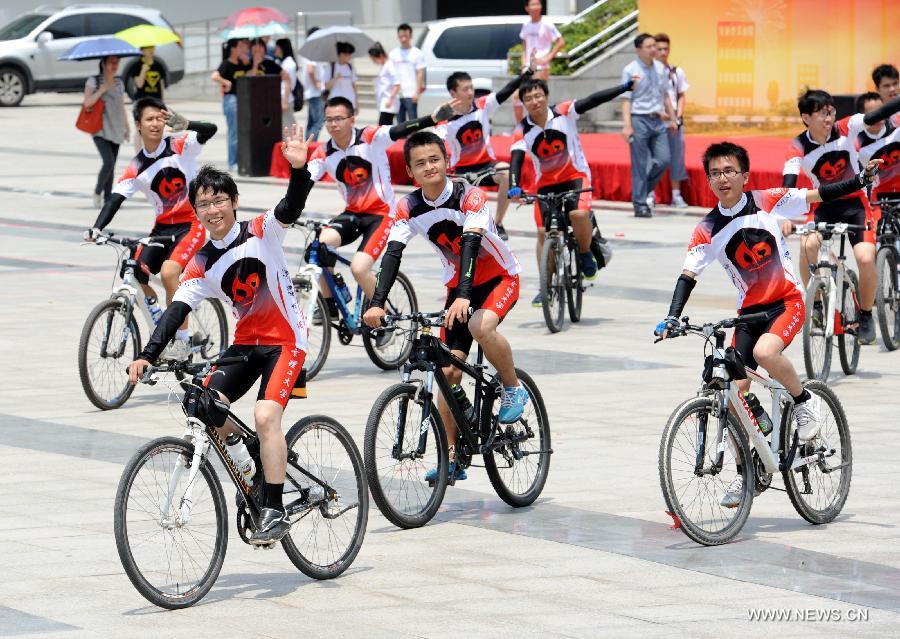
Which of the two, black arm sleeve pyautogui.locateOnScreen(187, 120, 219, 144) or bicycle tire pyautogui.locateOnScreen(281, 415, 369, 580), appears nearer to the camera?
bicycle tire pyautogui.locateOnScreen(281, 415, 369, 580)

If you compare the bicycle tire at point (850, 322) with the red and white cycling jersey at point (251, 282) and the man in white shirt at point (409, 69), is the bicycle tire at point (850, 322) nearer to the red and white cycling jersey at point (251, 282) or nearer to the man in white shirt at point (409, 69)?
the red and white cycling jersey at point (251, 282)

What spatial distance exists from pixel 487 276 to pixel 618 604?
7.94 feet

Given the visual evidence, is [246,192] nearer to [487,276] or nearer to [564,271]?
[564,271]

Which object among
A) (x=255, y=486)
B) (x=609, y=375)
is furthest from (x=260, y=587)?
(x=609, y=375)

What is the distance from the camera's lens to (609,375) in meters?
12.8

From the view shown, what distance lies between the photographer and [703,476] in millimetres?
8031

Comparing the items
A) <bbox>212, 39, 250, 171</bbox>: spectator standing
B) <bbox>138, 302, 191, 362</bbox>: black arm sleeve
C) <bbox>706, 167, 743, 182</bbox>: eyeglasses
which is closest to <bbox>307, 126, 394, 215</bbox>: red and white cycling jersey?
<bbox>706, 167, 743, 182</bbox>: eyeglasses

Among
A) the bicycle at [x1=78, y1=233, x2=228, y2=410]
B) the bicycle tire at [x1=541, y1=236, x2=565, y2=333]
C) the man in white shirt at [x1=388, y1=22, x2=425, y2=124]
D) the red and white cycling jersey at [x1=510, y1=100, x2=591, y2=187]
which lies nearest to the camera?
the bicycle at [x1=78, y1=233, x2=228, y2=410]

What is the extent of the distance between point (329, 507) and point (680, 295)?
1.96 metres

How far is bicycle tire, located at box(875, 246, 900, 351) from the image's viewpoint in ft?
43.5

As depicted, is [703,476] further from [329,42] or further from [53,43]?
[53,43]

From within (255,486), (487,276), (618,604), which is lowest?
(618,604)

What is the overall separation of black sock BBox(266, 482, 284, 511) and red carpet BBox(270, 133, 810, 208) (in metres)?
14.7

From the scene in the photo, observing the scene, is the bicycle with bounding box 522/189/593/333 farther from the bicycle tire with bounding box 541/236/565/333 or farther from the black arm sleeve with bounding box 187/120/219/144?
the black arm sleeve with bounding box 187/120/219/144
